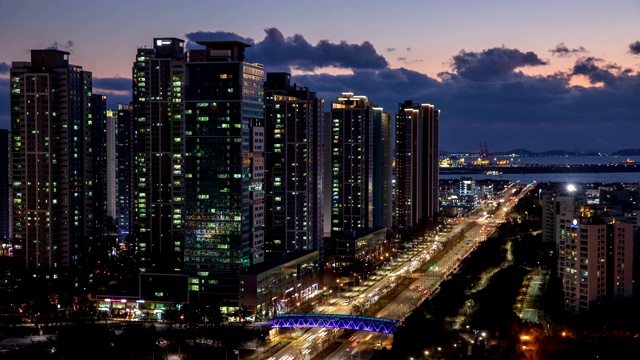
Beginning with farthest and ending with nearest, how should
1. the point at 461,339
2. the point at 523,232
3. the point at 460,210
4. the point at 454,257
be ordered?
1. the point at 460,210
2. the point at 523,232
3. the point at 454,257
4. the point at 461,339

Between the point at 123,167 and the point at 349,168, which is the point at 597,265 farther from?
the point at 123,167

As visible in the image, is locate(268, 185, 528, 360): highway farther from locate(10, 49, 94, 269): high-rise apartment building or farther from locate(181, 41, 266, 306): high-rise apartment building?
locate(10, 49, 94, 269): high-rise apartment building

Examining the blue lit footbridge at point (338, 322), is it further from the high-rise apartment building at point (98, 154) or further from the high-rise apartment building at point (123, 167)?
the high-rise apartment building at point (123, 167)

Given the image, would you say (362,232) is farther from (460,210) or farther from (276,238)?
(460,210)

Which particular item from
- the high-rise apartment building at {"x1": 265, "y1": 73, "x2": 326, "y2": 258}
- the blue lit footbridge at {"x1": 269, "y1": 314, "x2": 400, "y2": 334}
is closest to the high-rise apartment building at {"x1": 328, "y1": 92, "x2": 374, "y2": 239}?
the high-rise apartment building at {"x1": 265, "y1": 73, "x2": 326, "y2": 258}

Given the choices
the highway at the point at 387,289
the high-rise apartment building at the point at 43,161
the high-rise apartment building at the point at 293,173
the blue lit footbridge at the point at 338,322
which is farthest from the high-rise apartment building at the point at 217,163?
the high-rise apartment building at the point at 293,173

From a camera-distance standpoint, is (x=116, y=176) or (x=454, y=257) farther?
(x=116, y=176)

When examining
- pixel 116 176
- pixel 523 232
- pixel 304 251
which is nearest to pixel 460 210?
pixel 523 232
